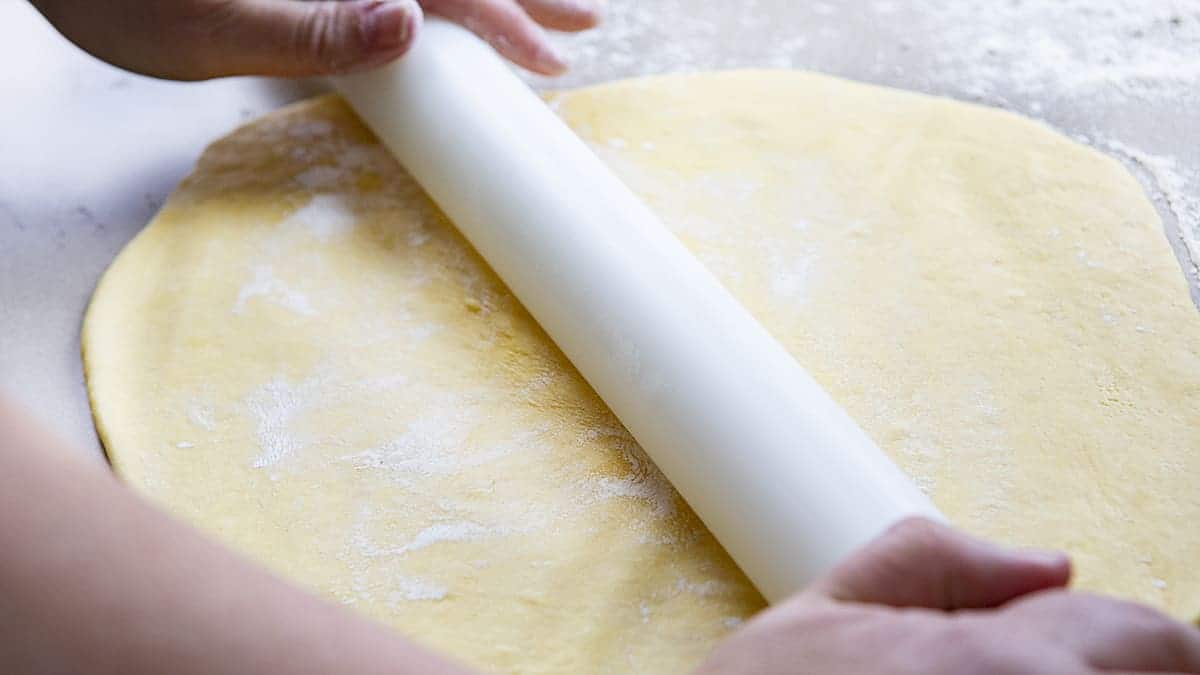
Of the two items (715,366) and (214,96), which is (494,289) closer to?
(715,366)

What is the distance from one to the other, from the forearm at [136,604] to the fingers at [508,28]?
36.9 inches

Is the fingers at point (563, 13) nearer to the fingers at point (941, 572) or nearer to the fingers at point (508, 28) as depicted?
the fingers at point (508, 28)

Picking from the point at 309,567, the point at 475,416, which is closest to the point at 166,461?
the point at 309,567

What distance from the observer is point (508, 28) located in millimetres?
1554

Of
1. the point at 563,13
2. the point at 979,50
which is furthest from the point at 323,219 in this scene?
the point at 979,50

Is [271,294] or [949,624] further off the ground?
[949,624]

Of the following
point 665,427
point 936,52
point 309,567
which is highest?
point 936,52

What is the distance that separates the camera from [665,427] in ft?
3.39

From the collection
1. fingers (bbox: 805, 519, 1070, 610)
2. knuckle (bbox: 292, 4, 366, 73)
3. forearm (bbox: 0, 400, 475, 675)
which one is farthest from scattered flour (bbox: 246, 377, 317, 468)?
fingers (bbox: 805, 519, 1070, 610)

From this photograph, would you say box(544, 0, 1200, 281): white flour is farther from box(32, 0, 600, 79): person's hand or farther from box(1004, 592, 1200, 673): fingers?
box(1004, 592, 1200, 673): fingers

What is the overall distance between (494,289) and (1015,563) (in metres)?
0.71

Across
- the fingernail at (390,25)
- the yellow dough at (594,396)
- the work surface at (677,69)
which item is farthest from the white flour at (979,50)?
the fingernail at (390,25)

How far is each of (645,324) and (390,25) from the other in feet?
1.94

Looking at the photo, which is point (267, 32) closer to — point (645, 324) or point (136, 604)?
point (645, 324)
